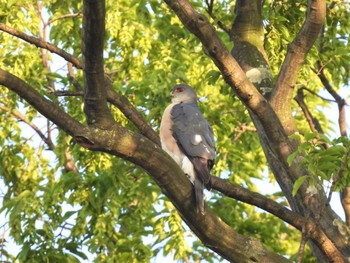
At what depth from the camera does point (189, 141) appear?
26.1ft

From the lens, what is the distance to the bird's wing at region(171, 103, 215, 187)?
299 inches

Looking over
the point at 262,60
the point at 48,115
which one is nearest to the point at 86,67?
the point at 48,115

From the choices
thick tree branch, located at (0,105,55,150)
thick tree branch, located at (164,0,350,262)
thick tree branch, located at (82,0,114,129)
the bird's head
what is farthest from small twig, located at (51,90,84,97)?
thick tree branch, located at (0,105,55,150)

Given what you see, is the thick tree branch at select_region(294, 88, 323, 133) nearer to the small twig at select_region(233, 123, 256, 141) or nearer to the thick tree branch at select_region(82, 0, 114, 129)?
the small twig at select_region(233, 123, 256, 141)

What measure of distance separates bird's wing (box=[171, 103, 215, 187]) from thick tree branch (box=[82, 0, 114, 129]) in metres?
1.71

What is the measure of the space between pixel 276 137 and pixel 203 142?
0.93 m

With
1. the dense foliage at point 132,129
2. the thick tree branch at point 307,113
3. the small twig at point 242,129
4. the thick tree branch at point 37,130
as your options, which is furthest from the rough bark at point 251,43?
the thick tree branch at point 37,130

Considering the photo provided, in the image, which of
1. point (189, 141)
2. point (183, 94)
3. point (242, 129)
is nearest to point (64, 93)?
point (189, 141)

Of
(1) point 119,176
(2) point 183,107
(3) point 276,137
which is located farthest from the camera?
(1) point 119,176

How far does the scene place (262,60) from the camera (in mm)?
8281

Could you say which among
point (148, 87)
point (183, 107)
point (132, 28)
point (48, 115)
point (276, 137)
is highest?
point (132, 28)

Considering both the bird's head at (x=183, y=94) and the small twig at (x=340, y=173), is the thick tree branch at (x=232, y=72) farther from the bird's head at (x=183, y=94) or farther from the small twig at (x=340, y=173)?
the bird's head at (x=183, y=94)

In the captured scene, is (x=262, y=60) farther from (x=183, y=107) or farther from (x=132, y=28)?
(x=132, y=28)

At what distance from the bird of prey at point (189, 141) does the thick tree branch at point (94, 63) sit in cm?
155
